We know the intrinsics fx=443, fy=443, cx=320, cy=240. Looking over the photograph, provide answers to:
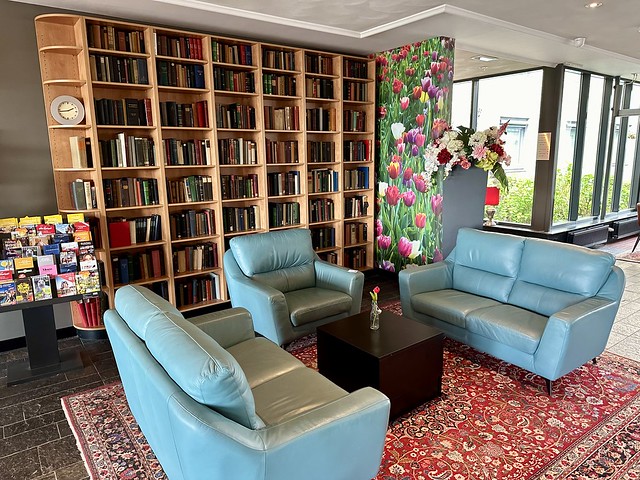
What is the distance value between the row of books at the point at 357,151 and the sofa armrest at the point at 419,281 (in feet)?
6.72

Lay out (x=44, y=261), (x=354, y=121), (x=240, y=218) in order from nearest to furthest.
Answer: (x=44, y=261) → (x=240, y=218) → (x=354, y=121)

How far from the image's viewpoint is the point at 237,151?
15.0ft

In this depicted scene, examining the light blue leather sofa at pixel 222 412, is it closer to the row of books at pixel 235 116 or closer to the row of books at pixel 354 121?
the row of books at pixel 235 116

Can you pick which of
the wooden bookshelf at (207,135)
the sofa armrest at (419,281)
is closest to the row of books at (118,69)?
the wooden bookshelf at (207,135)

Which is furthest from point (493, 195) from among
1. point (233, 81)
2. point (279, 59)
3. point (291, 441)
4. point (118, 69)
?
point (291, 441)

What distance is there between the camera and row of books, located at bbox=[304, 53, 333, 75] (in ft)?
16.4

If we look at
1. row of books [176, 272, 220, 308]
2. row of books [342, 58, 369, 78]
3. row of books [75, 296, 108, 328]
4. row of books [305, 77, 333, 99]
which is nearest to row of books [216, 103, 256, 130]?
row of books [305, 77, 333, 99]

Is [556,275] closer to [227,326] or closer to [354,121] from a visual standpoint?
[227,326]

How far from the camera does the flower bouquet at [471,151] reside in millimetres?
4184

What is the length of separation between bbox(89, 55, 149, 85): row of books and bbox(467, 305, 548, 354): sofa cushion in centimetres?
343

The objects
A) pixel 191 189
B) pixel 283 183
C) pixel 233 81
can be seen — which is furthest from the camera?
pixel 283 183

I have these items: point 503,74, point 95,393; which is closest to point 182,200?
point 95,393

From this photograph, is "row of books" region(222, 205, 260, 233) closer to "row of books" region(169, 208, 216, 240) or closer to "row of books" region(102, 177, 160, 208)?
"row of books" region(169, 208, 216, 240)

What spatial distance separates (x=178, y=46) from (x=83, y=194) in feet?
5.23
